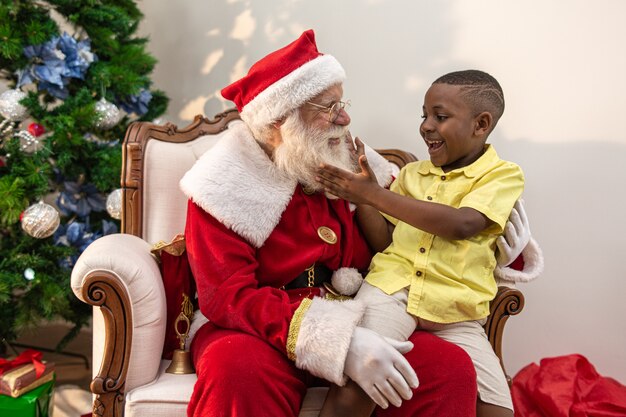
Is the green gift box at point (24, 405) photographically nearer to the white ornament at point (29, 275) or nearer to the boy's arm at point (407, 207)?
the white ornament at point (29, 275)

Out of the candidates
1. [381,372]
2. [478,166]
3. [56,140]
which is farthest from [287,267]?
[56,140]

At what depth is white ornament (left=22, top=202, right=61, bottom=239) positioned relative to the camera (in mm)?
2518

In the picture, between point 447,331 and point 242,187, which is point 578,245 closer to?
point 447,331

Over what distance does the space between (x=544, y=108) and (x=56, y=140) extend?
86.7 inches

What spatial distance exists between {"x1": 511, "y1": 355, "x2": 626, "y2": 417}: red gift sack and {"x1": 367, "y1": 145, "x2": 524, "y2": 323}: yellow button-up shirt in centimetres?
85

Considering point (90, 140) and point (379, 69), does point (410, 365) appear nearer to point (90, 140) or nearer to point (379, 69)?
point (379, 69)

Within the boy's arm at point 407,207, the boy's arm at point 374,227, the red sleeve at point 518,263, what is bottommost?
the red sleeve at point 518,263

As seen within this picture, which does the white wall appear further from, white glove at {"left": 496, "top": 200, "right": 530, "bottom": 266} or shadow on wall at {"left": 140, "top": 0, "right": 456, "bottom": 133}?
white glove at {"left": 496, "top": 200, "right": 530, "bottom": 266}

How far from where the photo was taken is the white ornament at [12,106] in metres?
2.53

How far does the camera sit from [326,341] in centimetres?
152

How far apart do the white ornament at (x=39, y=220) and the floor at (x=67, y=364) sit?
843 mm

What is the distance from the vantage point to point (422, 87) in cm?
276

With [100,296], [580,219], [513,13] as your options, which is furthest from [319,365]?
[513,13]

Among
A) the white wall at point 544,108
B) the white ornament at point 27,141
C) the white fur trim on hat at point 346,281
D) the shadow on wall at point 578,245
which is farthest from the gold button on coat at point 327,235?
the white ornament at point 27,141
